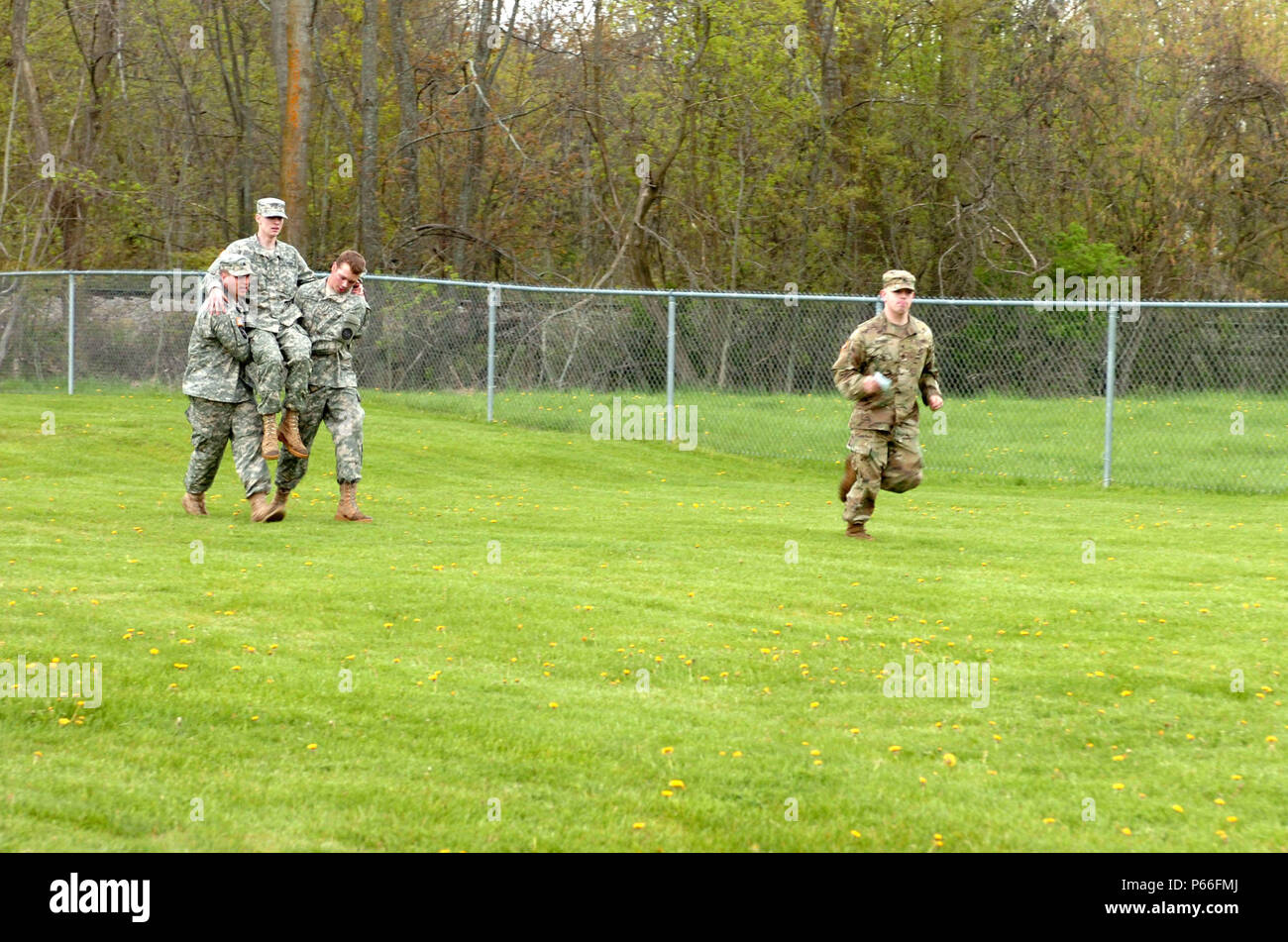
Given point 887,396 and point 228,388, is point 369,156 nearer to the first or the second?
point 228,388

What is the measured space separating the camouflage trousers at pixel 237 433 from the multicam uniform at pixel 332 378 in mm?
290

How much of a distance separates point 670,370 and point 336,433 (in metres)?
7.56

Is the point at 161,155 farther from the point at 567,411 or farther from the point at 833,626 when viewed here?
the point at 833,626

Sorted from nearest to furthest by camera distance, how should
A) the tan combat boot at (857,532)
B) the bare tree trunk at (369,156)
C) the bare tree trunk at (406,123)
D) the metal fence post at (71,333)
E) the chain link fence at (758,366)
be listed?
the tan combat boot at (857,532) → the chain link fence at (758,366) → the metal fence post at (71,333) → the bare tree trunk at (369,156) → the bare tree trunk at (406,123)

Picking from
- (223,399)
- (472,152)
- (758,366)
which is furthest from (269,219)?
(472,152)

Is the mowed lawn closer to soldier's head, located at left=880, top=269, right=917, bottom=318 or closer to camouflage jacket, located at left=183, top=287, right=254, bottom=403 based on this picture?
camouflage jacket, located at left=183, top=287, right=254, bottom=403

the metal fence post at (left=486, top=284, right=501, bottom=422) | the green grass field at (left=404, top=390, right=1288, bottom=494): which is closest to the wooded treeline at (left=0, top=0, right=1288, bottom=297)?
the metal fence post at (left=486, top=284, right=501, bottom=422)

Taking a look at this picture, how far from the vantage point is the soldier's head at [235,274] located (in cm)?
1147

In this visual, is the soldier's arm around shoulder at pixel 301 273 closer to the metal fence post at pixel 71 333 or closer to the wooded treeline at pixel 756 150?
the metal fence post at pixel 71 333

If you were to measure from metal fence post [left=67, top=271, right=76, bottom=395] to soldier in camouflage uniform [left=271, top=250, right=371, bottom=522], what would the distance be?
33.6 feet

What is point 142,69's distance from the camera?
3259 centimetres

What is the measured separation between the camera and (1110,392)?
1694 centimetres

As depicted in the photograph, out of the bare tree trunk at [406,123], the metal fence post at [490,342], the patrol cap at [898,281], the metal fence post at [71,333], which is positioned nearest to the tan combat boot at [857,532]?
the patrol cap at [898,281]

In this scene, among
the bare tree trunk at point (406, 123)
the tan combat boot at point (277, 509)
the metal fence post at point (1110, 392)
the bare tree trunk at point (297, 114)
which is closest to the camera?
the tan combat boot at point (277, 509)
